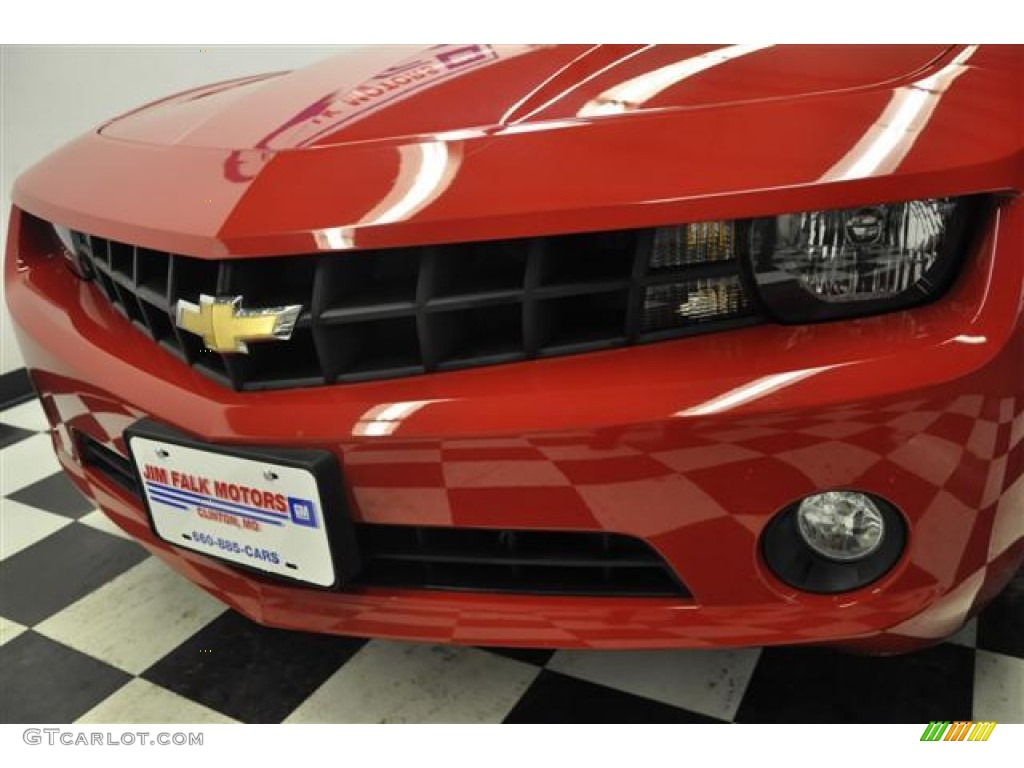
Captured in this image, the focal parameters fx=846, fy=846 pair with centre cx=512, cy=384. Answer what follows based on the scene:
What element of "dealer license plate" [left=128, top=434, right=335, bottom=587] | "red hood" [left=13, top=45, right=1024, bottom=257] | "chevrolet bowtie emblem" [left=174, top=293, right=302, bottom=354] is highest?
"red hood" [left=13, top=45, right=1024, bottom=257]

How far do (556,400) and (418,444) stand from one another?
16 centimetres

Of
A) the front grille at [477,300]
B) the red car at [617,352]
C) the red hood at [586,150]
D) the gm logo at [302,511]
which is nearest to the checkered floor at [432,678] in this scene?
the red car at [617,352]

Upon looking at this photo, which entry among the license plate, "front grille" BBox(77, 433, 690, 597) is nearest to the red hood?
the license plate

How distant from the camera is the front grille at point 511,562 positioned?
0.97 m

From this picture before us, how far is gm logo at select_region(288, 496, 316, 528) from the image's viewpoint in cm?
96

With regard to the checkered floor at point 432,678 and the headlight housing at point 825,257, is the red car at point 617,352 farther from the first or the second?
the checkered floor at point 432,678

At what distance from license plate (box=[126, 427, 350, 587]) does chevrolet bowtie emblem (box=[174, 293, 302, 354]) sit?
128 millimetres

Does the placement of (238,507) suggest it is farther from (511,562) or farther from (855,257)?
(855,257)

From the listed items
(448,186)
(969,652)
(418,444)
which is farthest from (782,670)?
(448,186)
